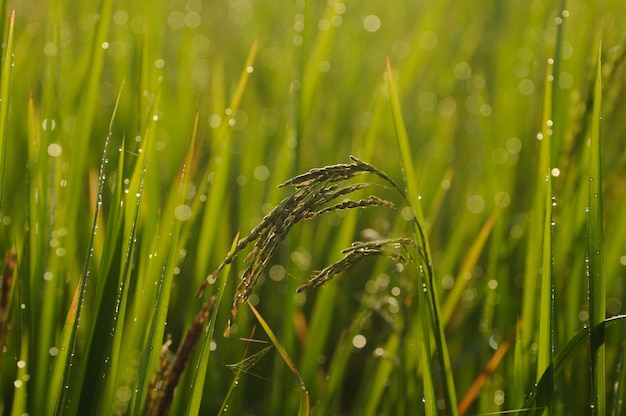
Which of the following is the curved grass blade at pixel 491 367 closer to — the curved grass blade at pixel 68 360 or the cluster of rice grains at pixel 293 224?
the cluster of rice grains at pixel 293 224

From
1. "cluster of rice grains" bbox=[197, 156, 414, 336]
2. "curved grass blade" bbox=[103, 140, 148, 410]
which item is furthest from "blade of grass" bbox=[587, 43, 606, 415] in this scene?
"curved grass blade" bbox=[103, 140, 148, 410]

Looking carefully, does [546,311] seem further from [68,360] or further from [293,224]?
[68,360]

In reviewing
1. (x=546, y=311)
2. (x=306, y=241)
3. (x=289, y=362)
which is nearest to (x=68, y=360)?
(x=289, y=362)

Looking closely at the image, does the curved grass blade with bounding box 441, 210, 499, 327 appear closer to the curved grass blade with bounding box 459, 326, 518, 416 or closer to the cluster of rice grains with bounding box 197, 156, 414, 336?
the curved grass blade with bounding box 459, 326, 518, 416

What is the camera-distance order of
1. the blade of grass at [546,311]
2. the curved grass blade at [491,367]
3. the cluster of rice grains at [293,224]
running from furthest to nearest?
1. the curved grass blade at [491,367]
2. the blade of grass at [546,311]
3. the cluster of rice grains at [293,224]

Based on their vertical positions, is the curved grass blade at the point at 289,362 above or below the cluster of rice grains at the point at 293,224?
below

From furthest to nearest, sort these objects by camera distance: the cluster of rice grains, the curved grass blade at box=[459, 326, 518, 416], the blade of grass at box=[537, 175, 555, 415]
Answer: the curved grass blade at box=[459, 326, 518, 416] → the blade of grass at box=[537, 175, 555, 415] → the cluster of rice grains

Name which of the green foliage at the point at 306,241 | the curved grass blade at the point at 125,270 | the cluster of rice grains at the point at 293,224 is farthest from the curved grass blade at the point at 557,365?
the curved grass blade at the point at 125,270

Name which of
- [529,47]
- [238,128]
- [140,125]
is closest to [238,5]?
[238,128]
